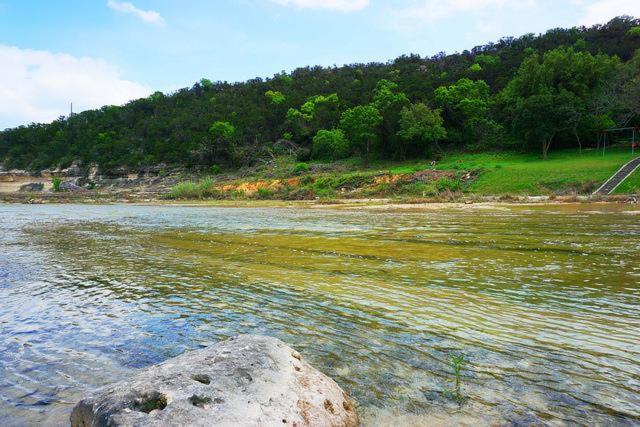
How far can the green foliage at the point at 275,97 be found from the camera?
10606cm

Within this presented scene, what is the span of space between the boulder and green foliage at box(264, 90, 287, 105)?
106418 mm

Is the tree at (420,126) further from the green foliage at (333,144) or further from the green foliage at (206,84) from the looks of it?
the green foliage at (206,84)

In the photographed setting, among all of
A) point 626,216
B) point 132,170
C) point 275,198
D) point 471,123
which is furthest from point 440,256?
point 132,170

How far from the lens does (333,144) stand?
238ft

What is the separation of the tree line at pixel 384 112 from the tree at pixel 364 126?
0.71ft

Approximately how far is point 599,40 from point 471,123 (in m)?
46.4

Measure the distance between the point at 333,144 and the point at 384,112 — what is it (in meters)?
10.6

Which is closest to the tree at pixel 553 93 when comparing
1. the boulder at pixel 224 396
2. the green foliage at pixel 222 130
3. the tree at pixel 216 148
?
the tree at pixel 216 148

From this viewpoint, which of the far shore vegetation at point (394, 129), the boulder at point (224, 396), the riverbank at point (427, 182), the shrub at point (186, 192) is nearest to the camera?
the boulder at point (224, 396)

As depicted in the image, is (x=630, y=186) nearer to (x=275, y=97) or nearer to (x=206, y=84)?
(x=275, y=97)

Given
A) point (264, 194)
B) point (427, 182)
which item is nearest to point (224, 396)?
point (427, 182)

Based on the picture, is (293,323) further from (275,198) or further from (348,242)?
(275,198)

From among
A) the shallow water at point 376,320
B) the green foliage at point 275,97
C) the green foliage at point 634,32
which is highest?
the green foliage at point 634,32

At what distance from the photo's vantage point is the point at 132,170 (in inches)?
3511
